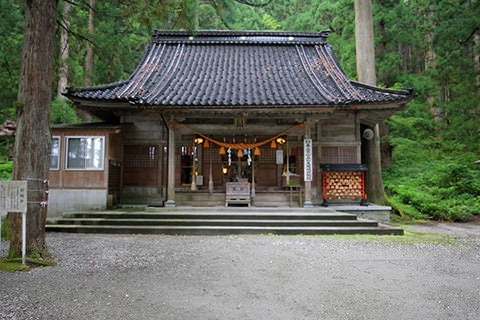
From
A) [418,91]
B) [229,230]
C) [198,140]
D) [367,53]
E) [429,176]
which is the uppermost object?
[367,53]

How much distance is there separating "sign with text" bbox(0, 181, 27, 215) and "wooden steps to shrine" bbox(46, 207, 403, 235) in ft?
11.1

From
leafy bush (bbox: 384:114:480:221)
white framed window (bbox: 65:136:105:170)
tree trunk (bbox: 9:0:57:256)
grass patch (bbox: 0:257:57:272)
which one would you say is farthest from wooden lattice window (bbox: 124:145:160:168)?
leafy bush (bbox: 384:114:480:221)

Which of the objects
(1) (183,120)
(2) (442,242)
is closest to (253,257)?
(2) (442,242)

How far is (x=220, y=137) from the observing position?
11.3 metres

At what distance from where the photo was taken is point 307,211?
360 inches

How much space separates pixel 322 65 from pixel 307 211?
6923mm

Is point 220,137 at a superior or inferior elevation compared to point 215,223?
superior

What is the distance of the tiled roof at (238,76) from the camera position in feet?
31.0

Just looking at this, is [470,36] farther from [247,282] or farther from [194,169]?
[247,282]

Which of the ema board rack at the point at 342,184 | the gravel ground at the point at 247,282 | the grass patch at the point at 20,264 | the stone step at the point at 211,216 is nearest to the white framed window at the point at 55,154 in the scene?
the stone step at the point at 211,216

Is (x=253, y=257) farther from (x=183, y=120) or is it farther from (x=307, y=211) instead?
(x=183, y=120)

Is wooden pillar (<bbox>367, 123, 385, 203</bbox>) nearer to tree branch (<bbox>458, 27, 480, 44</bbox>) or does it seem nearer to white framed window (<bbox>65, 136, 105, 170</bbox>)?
tree branch (<bbox>458, 27, 480, 44</bbox>)

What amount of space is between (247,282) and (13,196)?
13.3 feet

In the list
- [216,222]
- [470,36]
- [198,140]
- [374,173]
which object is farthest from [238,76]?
[470,36]
